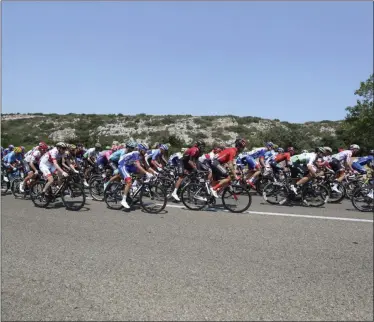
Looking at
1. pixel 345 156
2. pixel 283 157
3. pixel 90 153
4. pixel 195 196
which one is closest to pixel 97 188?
pixel 195 196

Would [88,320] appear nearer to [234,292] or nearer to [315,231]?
[234,292]

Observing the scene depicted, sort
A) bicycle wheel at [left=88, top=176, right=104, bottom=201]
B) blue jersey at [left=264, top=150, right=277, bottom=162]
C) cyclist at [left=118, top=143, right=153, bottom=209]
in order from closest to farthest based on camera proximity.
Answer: cyclist at [left=118, top=143, right=153, bottom=209], bicycle wheel at [left=88, top=176, right=104, bottom=201], blue jersey at [left=264, top=150, right=277, bottom=162]

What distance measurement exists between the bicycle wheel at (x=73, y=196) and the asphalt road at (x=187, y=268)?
108 centimetres

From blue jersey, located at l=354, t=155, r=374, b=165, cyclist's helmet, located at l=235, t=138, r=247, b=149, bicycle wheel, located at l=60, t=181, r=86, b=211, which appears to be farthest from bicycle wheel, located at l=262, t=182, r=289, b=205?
bicycle wheel, located at l=60, t=181, r=86, b=211

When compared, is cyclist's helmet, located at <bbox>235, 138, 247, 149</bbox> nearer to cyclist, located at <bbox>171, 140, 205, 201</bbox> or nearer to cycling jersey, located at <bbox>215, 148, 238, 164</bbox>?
cycling jersey, located at <bbox>215, 148, 238, 164</bbox>

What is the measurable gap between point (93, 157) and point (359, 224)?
1084 cm

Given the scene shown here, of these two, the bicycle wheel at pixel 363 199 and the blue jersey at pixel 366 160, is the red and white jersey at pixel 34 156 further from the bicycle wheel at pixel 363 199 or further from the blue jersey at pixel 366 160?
the blue jersey at pixel 366 160

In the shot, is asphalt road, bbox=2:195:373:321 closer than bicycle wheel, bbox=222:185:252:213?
Yes

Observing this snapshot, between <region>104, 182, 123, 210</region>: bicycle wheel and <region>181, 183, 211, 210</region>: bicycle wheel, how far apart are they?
70.9 inches

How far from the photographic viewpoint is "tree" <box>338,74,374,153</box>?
28516mm

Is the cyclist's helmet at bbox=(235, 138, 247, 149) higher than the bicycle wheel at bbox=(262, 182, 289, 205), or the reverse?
the cyclist's helmet at bbox=(235, 138, 247, 149)

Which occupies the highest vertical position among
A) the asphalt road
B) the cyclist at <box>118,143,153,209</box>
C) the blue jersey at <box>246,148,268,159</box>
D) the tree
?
the tree

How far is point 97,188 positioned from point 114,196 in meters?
1.73

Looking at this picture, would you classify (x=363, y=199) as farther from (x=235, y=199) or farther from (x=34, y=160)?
(x=34, y=160)
